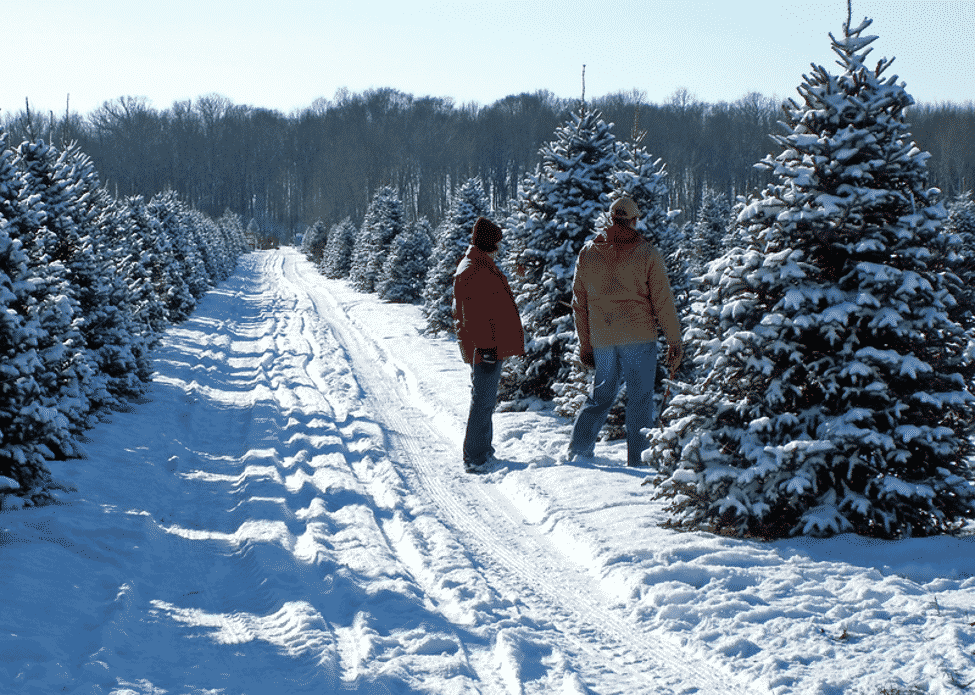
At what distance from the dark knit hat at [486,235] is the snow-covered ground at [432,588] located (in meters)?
1.84

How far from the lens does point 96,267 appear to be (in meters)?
8.50

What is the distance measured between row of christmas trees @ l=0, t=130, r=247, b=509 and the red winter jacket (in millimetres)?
3108

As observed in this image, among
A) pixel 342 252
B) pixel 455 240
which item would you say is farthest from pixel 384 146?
pixel 455 240

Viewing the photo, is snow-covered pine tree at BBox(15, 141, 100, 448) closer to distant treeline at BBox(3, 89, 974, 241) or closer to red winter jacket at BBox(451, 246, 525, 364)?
red winter jacket at BBox(451, 246, 525, 364)

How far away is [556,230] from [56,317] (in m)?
5.11

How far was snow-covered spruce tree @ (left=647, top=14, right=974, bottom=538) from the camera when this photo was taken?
3.89 metres

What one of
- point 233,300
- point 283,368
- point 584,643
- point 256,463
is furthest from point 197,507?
point 233,300

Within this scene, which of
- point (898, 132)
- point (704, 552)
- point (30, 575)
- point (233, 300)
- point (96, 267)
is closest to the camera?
point (30, 575)

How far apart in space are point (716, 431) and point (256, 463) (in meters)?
3.89

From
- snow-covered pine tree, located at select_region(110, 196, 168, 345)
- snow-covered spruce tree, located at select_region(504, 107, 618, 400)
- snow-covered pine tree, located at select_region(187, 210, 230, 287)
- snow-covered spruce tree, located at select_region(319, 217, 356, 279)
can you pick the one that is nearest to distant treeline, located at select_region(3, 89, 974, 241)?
snow-covered spruce tree, located at select_region(319, 217, 356, 279)

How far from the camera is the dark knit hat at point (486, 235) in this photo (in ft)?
18.7

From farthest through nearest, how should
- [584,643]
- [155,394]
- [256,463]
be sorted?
[155,394] < [256,463] < [584,643]

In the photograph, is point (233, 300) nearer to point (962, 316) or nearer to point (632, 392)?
point (632, 392)

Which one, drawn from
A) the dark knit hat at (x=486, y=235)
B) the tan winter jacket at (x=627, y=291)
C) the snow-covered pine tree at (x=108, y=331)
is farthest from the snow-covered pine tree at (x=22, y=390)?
the tan winter jacket at (x=627, y=291)
